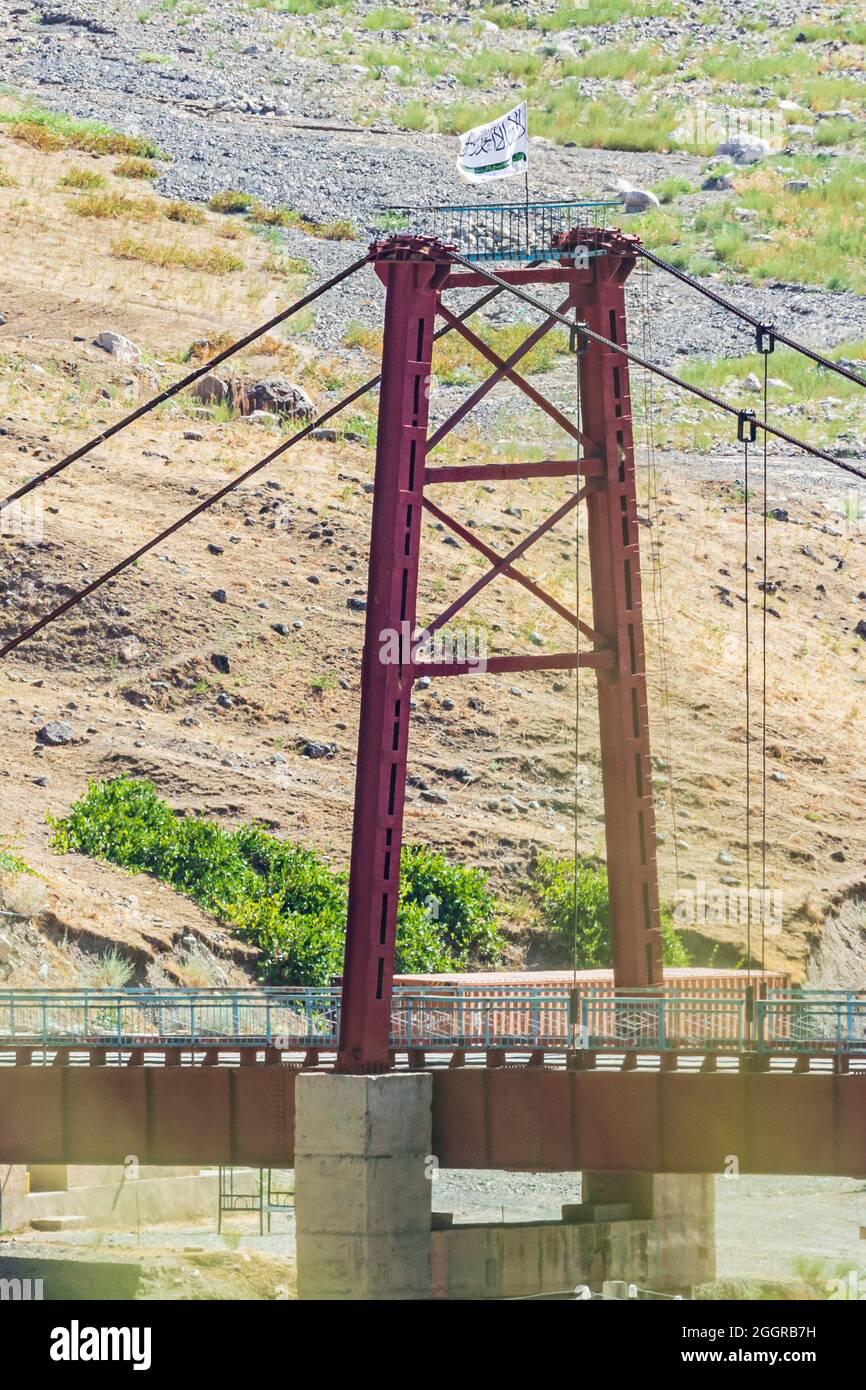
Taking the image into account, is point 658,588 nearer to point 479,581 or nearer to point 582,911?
point 582,911

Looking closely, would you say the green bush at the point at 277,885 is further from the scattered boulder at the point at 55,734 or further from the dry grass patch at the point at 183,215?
the dry grass patch at the point at 183,215

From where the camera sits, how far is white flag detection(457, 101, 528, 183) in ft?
164

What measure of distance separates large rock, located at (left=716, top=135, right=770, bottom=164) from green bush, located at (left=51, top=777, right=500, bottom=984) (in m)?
67.0

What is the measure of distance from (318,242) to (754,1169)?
80.6m

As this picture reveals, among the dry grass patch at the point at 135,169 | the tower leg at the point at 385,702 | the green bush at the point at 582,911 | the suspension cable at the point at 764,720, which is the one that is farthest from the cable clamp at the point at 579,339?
the dry grass patch at the point at 135,169

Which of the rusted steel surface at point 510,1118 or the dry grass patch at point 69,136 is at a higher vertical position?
the dry grass patch at point 69,136

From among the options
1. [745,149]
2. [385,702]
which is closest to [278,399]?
[745,149]

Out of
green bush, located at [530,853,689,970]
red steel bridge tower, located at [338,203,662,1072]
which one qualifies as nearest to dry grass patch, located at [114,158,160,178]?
green bush, located at [530,853,689,970]

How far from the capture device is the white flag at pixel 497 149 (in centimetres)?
4991

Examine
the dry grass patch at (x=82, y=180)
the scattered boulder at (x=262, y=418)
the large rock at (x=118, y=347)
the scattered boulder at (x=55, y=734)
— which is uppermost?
the dry grass patch at (x=82, y=180)

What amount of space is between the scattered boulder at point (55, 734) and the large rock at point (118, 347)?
25.1 meters

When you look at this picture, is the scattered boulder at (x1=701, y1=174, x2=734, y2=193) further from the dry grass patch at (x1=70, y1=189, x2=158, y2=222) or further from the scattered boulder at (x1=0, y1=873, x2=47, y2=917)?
the scattered boulder at (x1=0, y1=873, x2=47, y2=917)

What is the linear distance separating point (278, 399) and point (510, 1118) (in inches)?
2236

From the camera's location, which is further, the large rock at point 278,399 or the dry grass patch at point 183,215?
the dry grass patch at point 183,215
